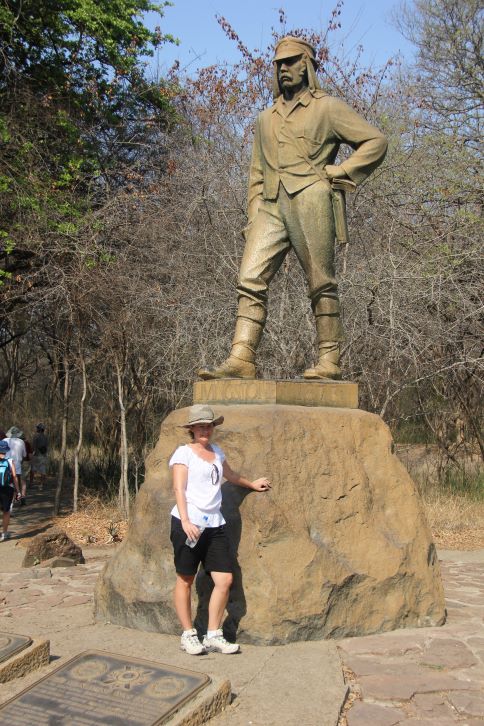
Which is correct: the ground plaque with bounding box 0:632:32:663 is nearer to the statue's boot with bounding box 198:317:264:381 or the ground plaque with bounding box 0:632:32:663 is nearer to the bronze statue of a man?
the statue's boot with bounding box 198:317:264:381

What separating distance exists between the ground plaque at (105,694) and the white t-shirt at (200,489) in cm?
84

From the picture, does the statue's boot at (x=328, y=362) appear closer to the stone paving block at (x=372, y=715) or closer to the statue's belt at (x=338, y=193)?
the statue's belt at (x=338, y=193)

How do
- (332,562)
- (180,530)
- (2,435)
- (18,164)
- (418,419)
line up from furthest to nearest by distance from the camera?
(418,419)
(2,435)
(18,164)
(332,562)
(180,530)

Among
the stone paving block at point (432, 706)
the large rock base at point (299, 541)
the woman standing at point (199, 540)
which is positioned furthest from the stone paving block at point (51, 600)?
the stone paving block at point (432, 706)

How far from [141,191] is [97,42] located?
2390 millimetres

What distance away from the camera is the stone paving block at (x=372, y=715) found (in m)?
3.27

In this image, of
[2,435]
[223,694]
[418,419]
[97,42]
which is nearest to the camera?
[223,694]

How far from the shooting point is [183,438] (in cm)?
490

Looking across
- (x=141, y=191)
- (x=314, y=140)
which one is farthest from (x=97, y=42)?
(x=314, y=140)

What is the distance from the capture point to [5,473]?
30.4 feet

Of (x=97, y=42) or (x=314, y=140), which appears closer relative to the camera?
(x=314, y=140)

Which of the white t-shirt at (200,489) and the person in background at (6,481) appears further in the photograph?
the person in background at (6,481)

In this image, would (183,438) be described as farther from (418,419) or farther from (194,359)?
(418,419)

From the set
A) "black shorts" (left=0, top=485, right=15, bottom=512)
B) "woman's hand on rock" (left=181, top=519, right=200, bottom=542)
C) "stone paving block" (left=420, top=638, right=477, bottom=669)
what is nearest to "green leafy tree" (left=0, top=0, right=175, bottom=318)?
"black shorts" (left=0, top=485, right=15, bottom=512)
